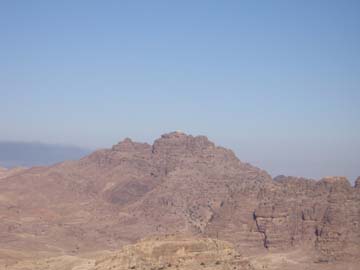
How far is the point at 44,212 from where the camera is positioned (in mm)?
157375

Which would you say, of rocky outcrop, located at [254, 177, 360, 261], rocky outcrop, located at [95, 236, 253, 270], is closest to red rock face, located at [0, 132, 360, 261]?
rocky outcrop, located at [254, 177, 360, 261]

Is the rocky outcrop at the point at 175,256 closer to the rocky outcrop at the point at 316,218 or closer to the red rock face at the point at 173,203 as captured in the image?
the rocky outcrop at the point at 316,218

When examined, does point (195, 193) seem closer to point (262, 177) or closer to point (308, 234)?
point (262, 177)

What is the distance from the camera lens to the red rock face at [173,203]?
115750 mm

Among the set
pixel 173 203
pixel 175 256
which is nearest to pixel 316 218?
pixel 173 203

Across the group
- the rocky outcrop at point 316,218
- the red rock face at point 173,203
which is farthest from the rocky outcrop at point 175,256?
the red rock face at point 173,203

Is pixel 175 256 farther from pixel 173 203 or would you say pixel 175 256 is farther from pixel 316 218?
pixel 173 203

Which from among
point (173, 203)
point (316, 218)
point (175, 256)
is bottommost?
point (175, 256)

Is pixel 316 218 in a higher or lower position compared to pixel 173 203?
lower

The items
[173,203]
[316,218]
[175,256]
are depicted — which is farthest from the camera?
[173,203]

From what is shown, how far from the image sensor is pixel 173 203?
155m

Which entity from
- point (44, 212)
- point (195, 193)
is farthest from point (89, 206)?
point (195, 193)

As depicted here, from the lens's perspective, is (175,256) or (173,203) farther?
(173,203)

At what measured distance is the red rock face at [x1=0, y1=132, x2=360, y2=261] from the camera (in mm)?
115750
